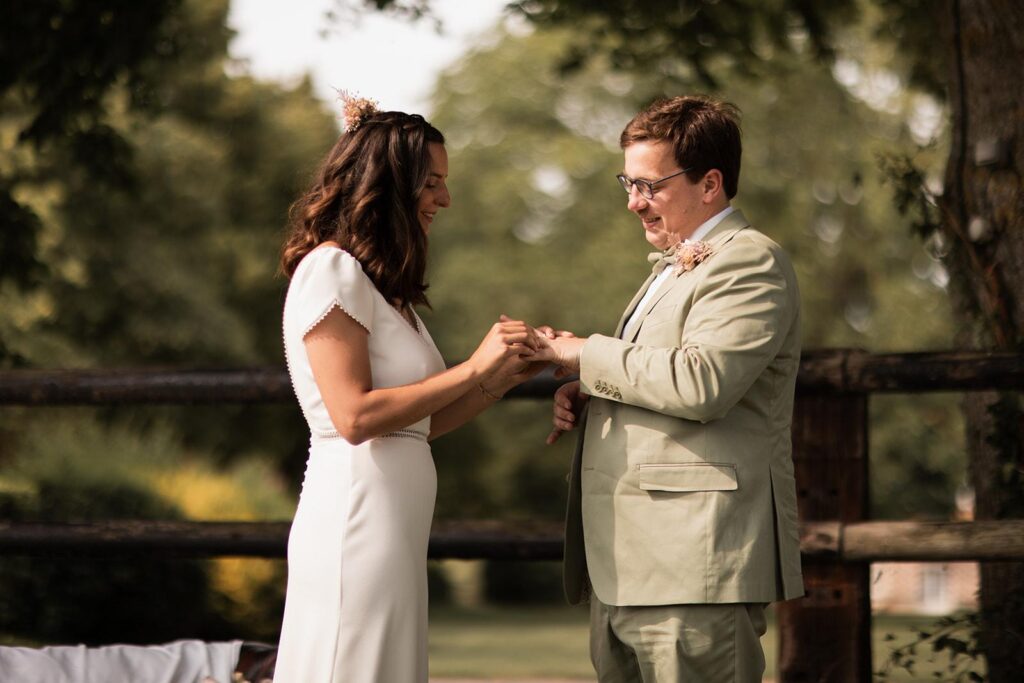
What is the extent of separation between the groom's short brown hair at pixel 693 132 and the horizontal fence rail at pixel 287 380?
1.15 m

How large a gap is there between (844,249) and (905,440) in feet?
17.5

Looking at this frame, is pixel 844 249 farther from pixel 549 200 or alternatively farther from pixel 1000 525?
pixel 1000 525

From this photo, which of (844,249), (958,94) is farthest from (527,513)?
(958,94)

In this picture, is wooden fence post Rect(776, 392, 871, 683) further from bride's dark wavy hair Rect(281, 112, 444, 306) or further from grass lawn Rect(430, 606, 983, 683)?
bride's dark wavy hair Rect(281, 112, 444, 306)

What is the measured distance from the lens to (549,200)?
1284 inches

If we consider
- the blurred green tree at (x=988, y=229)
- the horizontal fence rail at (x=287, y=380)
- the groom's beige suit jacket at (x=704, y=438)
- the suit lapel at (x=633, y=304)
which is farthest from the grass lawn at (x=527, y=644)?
the suit lapel at (x=633, y=304)

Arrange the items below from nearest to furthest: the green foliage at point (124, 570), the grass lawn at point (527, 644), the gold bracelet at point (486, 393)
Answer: the gold bracelet at point (486, 393) → the green foliage at point (124, 570) → the grass lawn at point (527, 644)

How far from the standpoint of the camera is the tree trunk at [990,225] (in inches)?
179

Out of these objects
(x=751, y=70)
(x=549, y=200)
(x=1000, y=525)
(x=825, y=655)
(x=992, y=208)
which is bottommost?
(x=825, y=655)

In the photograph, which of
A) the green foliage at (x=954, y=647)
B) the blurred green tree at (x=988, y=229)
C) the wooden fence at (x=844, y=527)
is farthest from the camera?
the blurred green tree at (x=988, y=229)

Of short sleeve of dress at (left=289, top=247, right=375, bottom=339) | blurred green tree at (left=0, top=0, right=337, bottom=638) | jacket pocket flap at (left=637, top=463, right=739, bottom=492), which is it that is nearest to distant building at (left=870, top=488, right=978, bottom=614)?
jacket pocket flap at (left=637, top=463, right=739, bottom=492)

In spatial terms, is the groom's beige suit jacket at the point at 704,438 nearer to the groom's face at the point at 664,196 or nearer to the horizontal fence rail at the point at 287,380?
the groom's face at the point at 664,196

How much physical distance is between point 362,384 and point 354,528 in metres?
0.36

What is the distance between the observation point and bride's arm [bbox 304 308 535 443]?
10.8 feet
